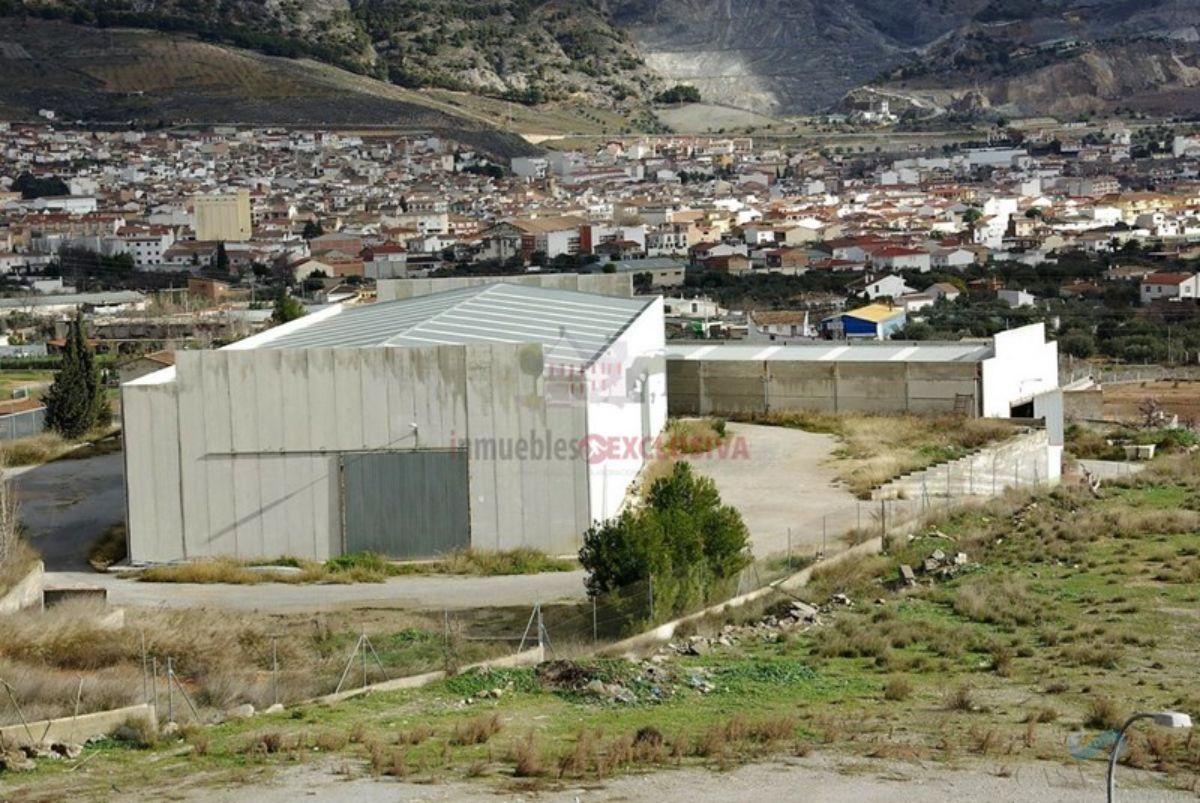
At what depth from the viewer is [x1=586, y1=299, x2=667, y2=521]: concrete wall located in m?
19.9

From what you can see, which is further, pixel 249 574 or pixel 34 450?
pixel 34 450

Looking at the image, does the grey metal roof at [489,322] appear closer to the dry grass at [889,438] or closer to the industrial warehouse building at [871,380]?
the industrial warehouse building at [871,380]

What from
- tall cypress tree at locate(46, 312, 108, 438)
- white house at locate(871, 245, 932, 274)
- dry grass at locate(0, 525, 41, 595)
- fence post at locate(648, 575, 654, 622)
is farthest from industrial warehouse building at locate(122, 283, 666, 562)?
white house at locate(871, 245, 932, 274)

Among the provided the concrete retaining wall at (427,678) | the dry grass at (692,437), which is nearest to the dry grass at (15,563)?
the concrete retaining wall at (427,678)

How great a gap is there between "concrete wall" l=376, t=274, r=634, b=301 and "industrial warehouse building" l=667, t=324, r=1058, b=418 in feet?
6.71

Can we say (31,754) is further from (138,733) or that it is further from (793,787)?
(793,787)

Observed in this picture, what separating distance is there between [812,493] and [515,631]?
22.7ft

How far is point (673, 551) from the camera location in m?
16.2

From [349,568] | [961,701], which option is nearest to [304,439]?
[349,568]

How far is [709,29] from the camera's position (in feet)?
563

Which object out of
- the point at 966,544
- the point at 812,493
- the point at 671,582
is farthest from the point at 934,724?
the point at 812,493

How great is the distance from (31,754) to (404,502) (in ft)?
26.1

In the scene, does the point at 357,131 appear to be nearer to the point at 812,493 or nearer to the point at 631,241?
the point at 631,241

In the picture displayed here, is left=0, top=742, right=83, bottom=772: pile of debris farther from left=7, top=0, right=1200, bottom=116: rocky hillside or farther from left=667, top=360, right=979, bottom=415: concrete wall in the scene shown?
Result: left=7, top=0, right=1200, bottom=116: rocky hillside
